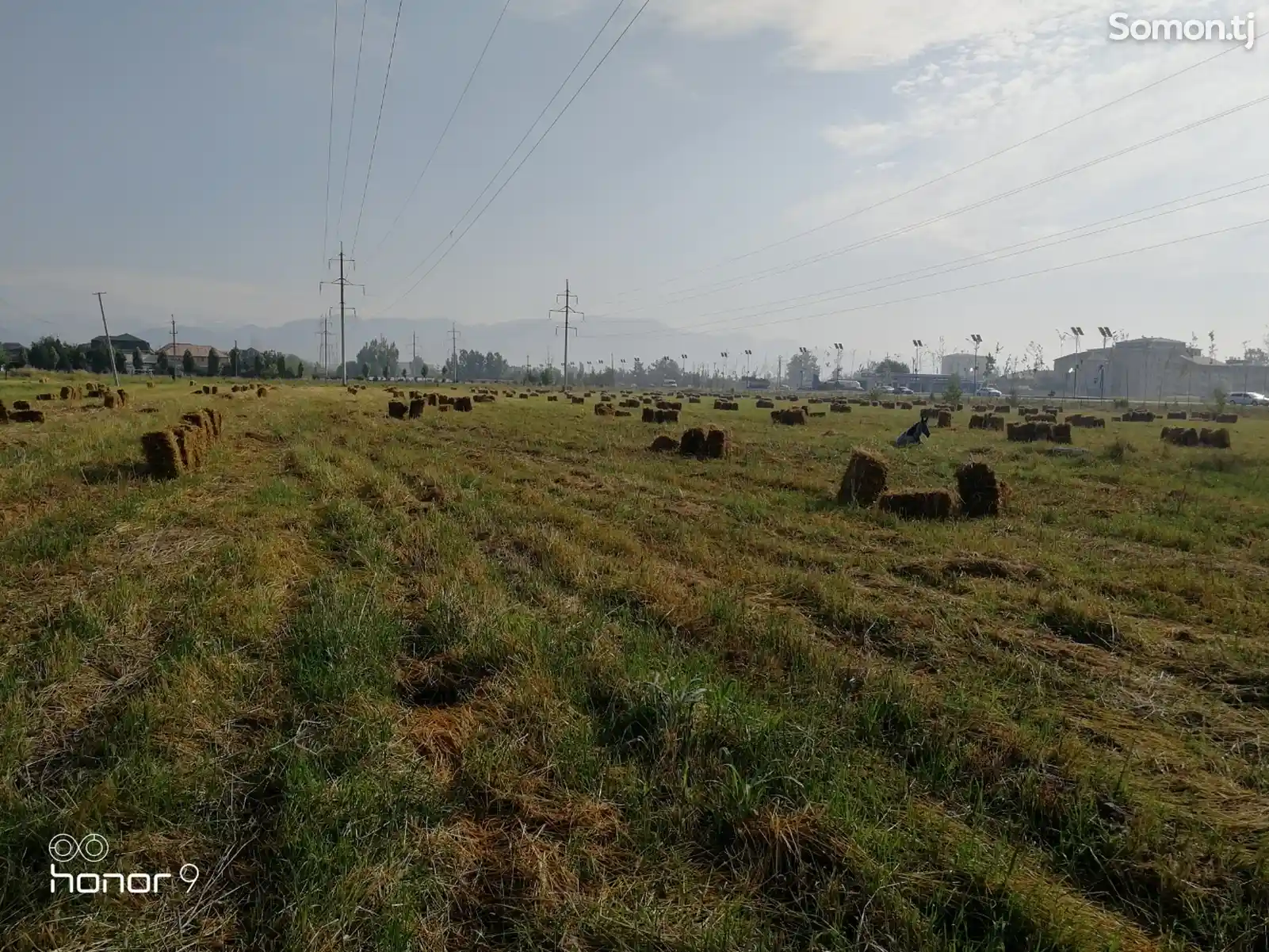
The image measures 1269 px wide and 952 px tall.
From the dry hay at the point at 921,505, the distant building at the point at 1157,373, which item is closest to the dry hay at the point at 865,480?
the dry hay at the point at 921,505

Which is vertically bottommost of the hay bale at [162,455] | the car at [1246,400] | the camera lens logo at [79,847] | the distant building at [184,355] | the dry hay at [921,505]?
the camera lens logo at [79,847]

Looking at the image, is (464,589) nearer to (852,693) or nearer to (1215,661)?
(852,693)

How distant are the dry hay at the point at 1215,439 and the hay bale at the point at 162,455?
30.8 metres

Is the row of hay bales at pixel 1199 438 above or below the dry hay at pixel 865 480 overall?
above

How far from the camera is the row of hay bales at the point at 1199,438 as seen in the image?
25.1 metres

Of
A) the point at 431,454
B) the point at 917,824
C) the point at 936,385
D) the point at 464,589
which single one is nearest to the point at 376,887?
the point at 917,824

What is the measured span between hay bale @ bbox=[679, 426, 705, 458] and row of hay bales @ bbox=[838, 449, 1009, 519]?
6.36 metres

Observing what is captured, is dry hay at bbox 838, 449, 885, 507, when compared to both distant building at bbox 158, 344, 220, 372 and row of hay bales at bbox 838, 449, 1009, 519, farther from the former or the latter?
distant building at bbox 158, 344, 220, 372

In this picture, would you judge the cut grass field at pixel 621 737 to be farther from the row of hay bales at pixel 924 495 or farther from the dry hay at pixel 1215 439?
the dry hay at pixel 1215 439

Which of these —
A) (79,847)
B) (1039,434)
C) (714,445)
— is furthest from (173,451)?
(1039,434)

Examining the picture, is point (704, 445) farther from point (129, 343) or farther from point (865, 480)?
point (129, 343)

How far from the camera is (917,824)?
3.35m

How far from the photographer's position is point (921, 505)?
36.4 ft

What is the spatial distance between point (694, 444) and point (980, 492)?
8.23 m
